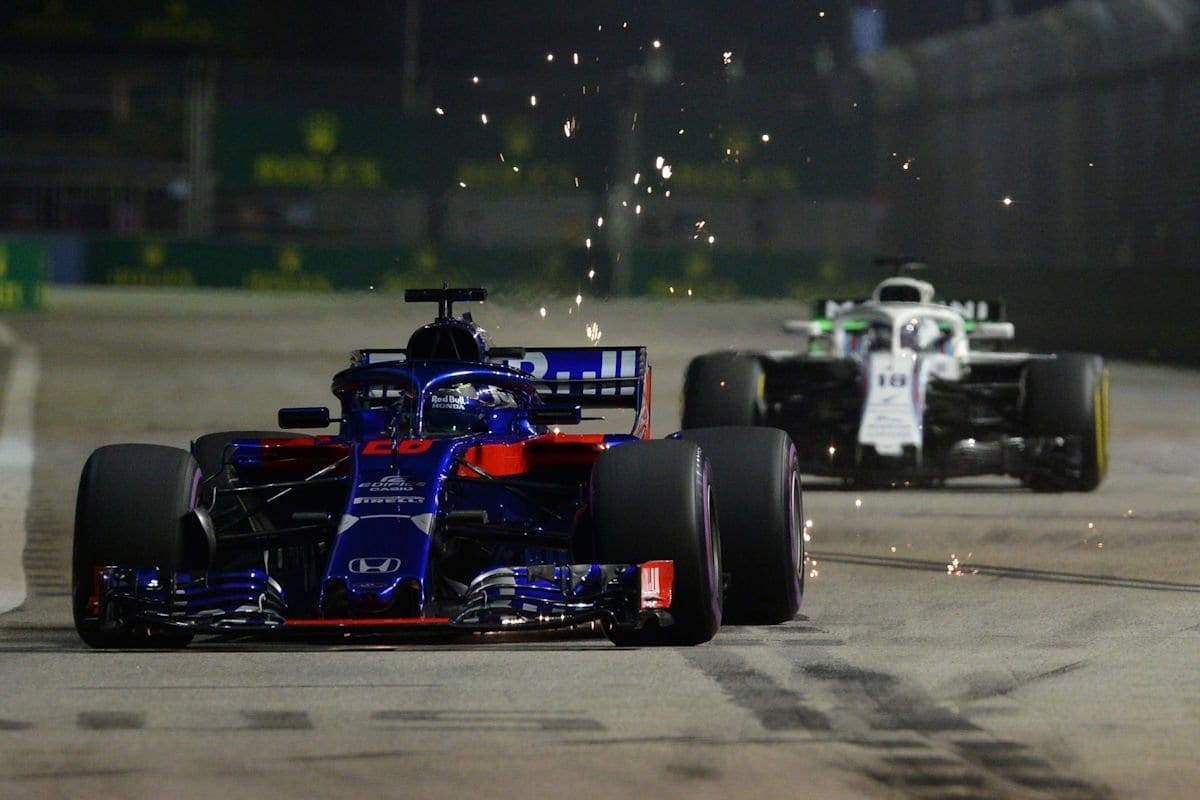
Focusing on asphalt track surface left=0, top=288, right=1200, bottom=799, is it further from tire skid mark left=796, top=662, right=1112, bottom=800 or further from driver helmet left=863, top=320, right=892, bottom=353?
driver helmet left=863, top=320, right=892, bottom=353

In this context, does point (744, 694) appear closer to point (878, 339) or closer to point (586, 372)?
point (586, 372)

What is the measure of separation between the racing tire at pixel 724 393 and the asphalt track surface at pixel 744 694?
2.02m

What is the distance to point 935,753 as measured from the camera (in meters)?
6.58

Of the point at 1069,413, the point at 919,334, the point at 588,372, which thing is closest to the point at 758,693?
the point at 588,372

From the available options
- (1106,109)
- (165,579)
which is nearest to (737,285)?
→ (1106,109)

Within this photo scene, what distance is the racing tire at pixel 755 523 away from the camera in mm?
9172

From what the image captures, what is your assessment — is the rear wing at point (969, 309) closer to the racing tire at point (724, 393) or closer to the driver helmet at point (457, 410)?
the racing tire at point (724, 393)

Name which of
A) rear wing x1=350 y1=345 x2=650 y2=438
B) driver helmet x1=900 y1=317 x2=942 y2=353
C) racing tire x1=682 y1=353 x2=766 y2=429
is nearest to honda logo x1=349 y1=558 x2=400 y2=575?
rear wing x1=350 y1=345 x2=650 y2=438

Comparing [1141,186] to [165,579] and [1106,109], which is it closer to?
[1106,109]

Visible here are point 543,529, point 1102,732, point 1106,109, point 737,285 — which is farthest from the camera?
point 737,285

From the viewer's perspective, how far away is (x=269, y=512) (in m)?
9.70

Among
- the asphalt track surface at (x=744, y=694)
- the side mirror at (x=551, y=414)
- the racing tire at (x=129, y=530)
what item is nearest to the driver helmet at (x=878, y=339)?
the asphalt track surface at (x=744, y=694)

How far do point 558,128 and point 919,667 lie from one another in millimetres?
49144

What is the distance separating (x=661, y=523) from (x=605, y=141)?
37994 millimetres
